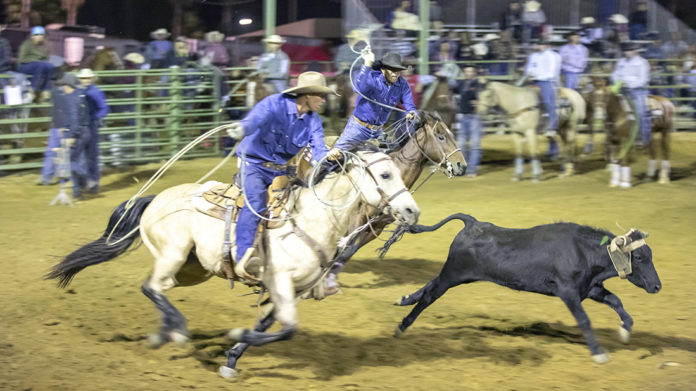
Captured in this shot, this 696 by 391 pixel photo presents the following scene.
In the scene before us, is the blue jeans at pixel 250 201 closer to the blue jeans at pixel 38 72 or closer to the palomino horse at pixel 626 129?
the palomino horse at pixel 626 129

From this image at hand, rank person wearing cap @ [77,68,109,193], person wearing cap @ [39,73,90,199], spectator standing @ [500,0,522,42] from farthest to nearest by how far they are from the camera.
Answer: spectator standing @ [500,0,522,42]
person wearing cap @ [77,68,109,193]
person wearing cap @ [39,73,90,199]

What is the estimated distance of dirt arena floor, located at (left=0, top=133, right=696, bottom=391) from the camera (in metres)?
5.73

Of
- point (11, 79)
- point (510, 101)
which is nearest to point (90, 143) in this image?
point (11, 79)

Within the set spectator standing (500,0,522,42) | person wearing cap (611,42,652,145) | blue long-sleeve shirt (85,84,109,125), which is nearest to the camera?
blue long-sleeve shirt (85,84,109,125)

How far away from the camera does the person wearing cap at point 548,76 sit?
48.7 ft

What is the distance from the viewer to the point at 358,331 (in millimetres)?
6926

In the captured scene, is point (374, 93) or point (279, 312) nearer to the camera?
point (279, 312)

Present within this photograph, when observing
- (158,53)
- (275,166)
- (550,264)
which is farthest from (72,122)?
(550,264)

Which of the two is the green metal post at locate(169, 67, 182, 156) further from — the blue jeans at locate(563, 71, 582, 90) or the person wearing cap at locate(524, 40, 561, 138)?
the blue jeans at locate(563, 71, 582, 90)

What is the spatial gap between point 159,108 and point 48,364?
35.9ft

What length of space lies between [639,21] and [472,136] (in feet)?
26.5

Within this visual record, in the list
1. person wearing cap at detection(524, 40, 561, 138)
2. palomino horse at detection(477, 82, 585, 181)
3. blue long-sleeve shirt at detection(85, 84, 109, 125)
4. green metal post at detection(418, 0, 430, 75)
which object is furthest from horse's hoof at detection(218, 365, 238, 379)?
green metal post at detection(418, 0, 430, 75)

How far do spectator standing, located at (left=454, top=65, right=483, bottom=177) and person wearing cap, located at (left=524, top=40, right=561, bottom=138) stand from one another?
1199 mm

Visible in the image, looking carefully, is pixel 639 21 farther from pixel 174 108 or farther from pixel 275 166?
pixel 275 166
